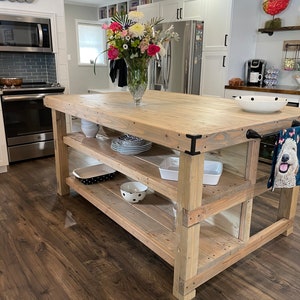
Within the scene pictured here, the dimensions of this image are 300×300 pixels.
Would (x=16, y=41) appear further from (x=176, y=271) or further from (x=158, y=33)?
(x=176, y=271)

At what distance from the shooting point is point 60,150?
270cm

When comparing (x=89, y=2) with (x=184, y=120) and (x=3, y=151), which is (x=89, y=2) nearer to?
(x=3, y=151)

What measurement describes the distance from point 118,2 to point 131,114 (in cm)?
517

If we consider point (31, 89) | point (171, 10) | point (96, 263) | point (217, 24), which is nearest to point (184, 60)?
point (217, 24)

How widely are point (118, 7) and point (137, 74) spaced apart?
4.80 meters

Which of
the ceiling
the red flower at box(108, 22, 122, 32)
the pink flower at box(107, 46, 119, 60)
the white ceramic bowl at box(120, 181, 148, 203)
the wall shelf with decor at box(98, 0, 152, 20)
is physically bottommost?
the white ceramic bowl at box(120, 181, 148, 203)

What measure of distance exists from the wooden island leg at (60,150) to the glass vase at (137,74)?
2.93 ft

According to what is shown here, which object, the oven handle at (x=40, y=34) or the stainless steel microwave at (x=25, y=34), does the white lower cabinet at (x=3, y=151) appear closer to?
the stainless steel microwave at (x=25, y=34)

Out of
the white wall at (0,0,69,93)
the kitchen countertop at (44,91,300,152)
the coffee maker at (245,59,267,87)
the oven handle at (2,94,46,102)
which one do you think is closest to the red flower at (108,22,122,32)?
the kitchen countertop at (44,91,300,152)

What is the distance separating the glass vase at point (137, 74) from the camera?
6.37 ft

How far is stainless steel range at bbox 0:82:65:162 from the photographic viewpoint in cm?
341

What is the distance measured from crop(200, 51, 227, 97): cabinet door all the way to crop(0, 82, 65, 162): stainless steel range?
1907mm

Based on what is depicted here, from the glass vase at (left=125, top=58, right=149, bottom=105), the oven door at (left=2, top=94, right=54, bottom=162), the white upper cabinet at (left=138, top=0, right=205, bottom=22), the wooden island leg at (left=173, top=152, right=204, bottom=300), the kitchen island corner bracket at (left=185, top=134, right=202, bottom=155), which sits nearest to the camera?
the kitchen island corner bracket at (left=185, top=134, right=202, bottom=155)

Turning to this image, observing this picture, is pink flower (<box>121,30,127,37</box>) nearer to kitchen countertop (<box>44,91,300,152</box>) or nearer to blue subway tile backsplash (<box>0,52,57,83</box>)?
kitchen countertop (<box>44,91,300,152</box>)
